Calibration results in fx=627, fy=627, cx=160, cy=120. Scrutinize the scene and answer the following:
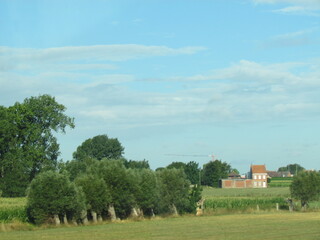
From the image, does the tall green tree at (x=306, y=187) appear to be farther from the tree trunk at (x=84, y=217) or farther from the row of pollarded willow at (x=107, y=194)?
the tree trunk at (x=84, y=217)

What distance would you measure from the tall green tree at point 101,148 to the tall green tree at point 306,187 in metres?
86.3

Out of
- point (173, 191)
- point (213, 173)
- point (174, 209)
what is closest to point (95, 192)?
point (173, 191)

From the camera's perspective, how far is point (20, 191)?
9206 centimetres

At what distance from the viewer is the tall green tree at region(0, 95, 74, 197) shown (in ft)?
293

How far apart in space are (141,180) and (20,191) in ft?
115

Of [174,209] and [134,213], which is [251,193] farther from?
[134,213]

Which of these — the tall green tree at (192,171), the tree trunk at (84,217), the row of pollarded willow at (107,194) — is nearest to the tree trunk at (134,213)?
the row of pollarded willow at (107,194)

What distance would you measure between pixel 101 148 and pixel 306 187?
295 feet

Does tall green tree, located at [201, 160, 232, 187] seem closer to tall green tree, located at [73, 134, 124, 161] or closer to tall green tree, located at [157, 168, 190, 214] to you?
tall green tree, located at [73, 134, 124, 161]

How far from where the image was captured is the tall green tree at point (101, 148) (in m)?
160

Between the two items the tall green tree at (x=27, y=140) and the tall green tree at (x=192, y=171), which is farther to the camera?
the tall green tree at (x=192, y=171)

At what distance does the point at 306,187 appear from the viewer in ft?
253

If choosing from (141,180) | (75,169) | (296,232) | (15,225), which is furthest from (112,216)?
(75,169)

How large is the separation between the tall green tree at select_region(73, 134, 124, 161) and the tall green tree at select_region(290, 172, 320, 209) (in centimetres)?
8628
